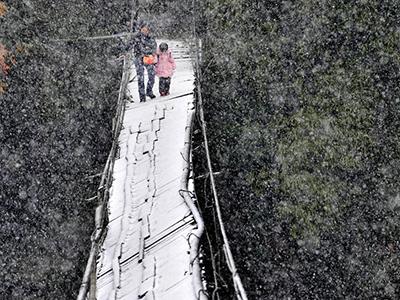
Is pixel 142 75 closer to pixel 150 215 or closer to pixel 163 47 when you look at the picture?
pixel 163 47

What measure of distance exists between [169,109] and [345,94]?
5.19 metres

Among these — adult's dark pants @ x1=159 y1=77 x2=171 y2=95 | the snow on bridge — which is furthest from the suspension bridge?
adult's dark pants @ x1=159 y1=77 x2=171 y2=95

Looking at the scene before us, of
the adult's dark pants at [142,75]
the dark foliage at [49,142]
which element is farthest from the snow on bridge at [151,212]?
the dark foliage at [49,142]

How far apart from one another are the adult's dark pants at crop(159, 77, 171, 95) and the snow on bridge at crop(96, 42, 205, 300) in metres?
0.17

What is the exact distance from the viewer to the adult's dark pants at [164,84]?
37.1 ft

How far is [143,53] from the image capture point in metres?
11.0

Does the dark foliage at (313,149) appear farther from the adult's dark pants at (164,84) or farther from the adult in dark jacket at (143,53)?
the adult in dark jacket at (143,53)

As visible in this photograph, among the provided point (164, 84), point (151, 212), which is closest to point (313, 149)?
point (164, 84)

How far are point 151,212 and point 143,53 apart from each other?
4493 millimetres

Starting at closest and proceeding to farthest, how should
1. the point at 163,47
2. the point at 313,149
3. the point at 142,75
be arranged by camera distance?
the point at 163,47 → the point at 142,75 → the point at 313,149

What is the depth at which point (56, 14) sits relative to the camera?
16.5 m

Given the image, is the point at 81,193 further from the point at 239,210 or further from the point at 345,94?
the point at 345,94

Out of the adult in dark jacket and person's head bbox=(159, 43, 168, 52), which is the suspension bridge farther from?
person's head bbox=(159, 43, 168, 52)

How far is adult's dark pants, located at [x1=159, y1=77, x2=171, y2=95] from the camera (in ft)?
37.1
